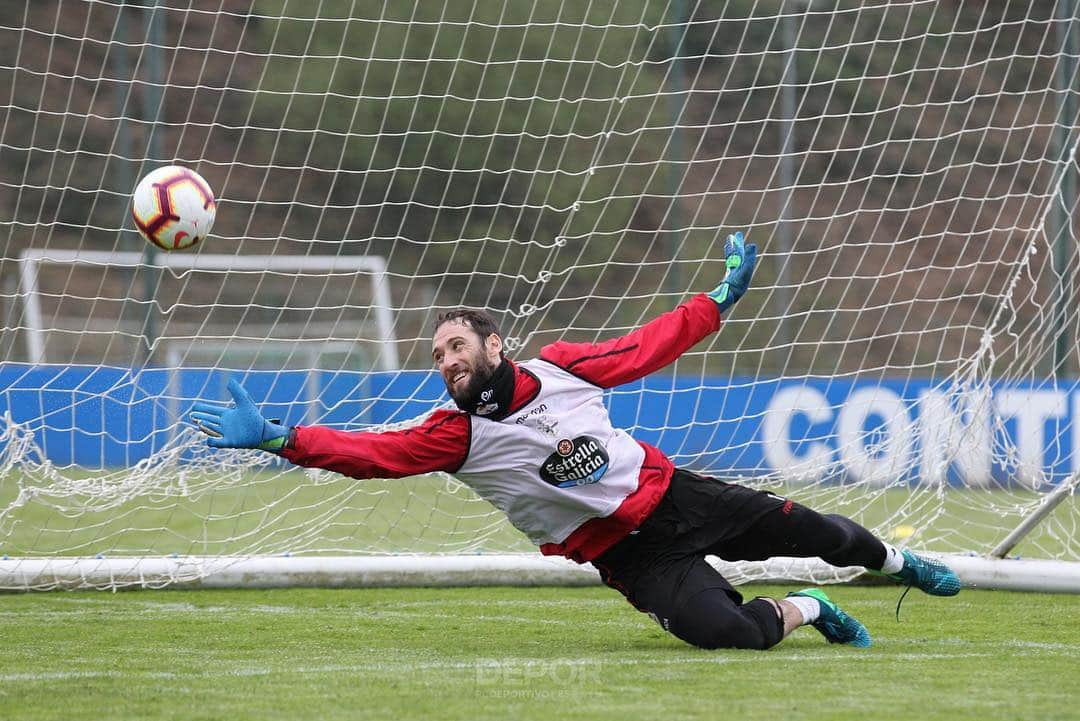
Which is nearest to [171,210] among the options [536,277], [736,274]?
[736,274]

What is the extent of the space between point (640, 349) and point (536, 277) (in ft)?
29.6

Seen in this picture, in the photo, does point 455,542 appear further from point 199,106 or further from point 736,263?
point 199,106

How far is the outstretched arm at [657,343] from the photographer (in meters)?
5.39

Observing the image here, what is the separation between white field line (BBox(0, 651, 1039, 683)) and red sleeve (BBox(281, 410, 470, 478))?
66 cm

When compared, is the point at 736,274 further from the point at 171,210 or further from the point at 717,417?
the point at 717,417

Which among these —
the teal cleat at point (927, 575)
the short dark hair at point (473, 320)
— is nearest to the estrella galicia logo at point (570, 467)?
the short dark hair at point (473, 320)

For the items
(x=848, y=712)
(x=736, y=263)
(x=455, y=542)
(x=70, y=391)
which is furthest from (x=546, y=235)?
(x=848, y=712)

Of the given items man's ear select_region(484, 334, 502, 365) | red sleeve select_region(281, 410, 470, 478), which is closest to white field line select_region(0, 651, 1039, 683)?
red sleeve select_region(281, 410, 470, 478)

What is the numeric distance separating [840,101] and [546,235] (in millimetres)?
4561

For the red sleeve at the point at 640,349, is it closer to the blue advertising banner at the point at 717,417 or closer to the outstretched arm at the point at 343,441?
the outstretched arm at the point at 343,441

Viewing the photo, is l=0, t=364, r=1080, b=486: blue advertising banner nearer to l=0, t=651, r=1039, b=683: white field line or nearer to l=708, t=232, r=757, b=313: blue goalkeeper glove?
l=708, t=232, r=757, b=313: blue goalkeeper glove

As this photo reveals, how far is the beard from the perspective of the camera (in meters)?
5.06

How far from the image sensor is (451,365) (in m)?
5.06

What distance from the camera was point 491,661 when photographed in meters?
4.92
